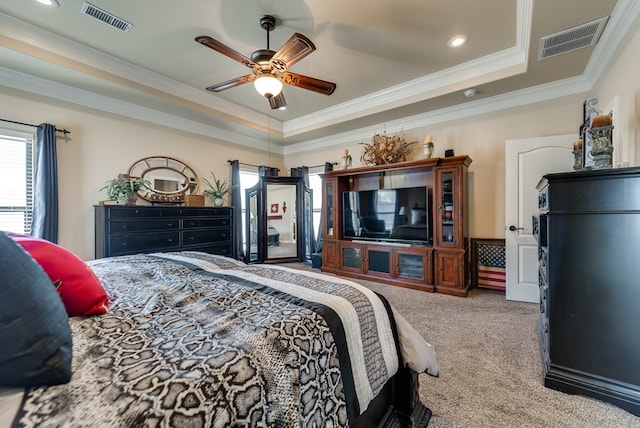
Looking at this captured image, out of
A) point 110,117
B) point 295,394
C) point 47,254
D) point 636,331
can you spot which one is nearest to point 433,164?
point 636,331

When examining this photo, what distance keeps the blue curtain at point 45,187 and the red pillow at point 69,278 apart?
9.22 feet

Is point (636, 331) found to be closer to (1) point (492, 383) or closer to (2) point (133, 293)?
(1) point (492, 383)

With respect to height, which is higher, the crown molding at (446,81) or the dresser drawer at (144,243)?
the crown molding at (446,81)

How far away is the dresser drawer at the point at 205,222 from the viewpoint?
4.00 metres

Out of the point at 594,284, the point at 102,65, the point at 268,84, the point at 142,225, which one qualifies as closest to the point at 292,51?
the point at 268,84

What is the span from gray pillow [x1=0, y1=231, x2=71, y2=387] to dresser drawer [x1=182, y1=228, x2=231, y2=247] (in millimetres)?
3502

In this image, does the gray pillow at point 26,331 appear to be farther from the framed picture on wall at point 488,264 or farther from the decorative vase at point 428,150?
the framed picture on wall at point 488,264

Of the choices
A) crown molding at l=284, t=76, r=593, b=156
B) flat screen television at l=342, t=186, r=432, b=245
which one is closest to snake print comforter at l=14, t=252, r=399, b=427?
flat screen television at l=342, t=186, r=432, b=245

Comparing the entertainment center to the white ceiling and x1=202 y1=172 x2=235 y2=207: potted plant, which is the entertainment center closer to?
the white ceiling

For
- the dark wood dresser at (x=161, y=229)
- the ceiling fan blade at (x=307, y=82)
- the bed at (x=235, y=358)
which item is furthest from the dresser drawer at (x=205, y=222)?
the ceiling fan blade at (x=307, y=82)

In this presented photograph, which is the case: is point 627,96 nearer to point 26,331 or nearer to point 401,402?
point 401,402

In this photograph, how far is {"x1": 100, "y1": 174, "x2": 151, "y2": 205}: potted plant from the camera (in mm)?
3480

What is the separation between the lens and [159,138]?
418 centimetres

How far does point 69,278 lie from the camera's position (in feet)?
3.26
